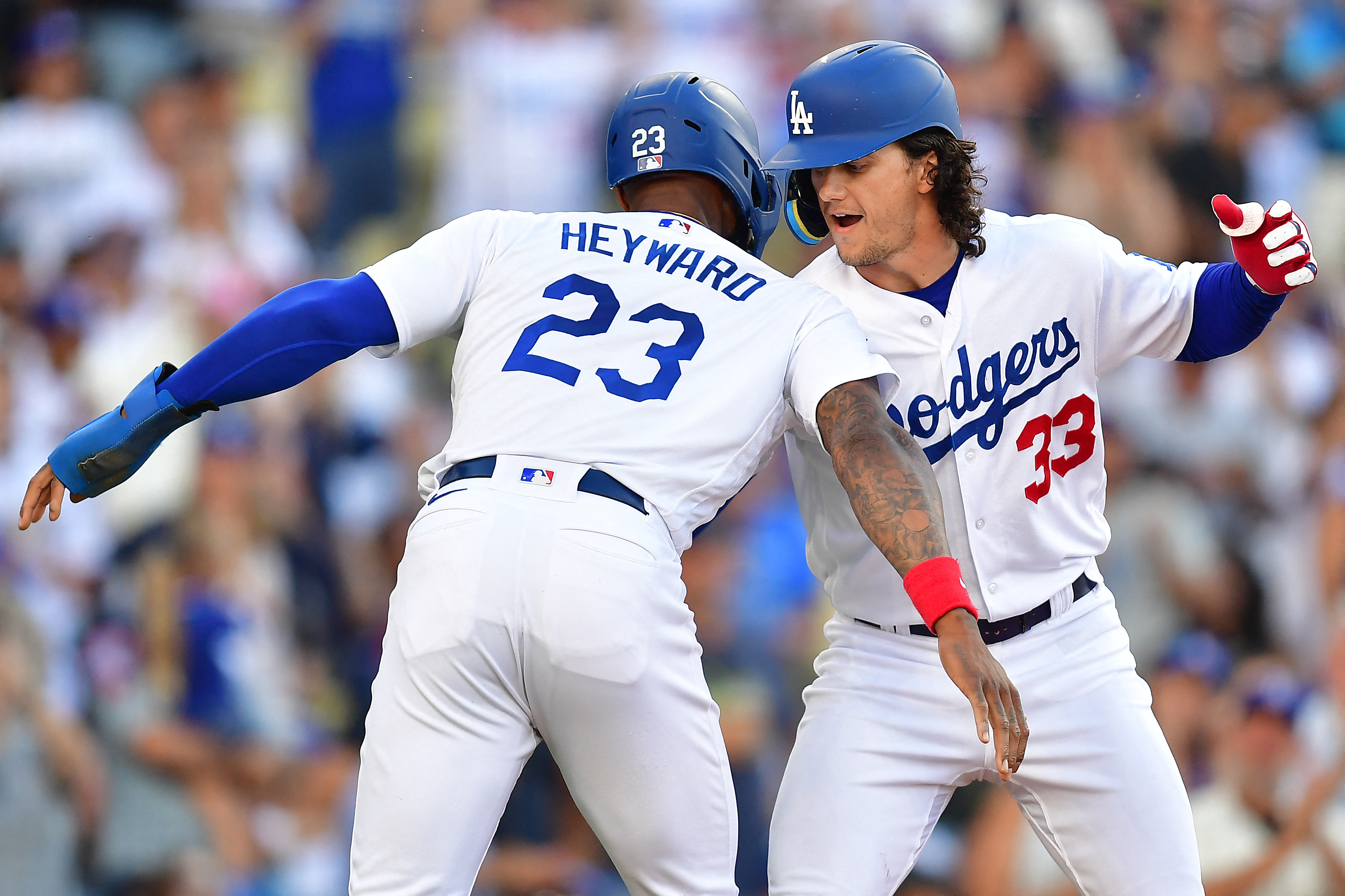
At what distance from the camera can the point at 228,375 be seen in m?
2.94

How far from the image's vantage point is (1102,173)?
6.71 meters

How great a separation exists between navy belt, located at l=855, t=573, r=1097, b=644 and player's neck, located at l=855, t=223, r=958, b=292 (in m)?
0.81

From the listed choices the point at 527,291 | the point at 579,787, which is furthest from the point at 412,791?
the point at 527,291

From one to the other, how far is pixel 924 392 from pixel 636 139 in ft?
3.06

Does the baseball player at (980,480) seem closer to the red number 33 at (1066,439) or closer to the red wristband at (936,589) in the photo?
the red number 33 at (1066,439)

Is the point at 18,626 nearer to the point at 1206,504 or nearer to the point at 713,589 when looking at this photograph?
the point at 713,589

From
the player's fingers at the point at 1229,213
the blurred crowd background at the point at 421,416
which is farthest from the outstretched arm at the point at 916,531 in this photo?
the blurred crowd background at the point at 421,416

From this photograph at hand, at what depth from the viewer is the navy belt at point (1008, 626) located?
3221mm

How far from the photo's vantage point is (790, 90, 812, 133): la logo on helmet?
3277 millimetres

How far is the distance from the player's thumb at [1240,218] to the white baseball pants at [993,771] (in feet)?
3.02

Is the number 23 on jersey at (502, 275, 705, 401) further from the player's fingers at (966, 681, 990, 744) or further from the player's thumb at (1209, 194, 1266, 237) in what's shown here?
the player's thumb at (1209, 194, 1266, 237)

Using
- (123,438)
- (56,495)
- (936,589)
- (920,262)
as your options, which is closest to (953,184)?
(920,262)

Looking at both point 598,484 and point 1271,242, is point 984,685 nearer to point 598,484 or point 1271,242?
point 598,484

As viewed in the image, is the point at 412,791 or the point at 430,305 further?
the point at 430,305
